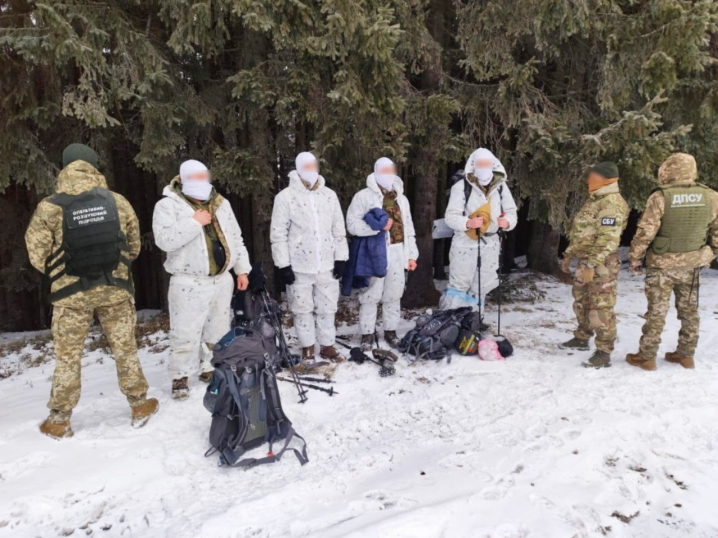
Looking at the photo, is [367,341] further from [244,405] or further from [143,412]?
[143,412]

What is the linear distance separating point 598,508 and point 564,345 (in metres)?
3.22

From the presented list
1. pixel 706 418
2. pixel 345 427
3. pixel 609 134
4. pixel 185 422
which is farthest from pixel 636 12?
pixel 185 422

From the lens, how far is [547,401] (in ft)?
14.4

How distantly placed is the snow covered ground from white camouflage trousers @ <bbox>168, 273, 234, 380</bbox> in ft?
1.30

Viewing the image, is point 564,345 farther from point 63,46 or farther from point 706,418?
point 63,46

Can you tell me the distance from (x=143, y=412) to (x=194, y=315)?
39.7 inches

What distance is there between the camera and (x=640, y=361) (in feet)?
16.6

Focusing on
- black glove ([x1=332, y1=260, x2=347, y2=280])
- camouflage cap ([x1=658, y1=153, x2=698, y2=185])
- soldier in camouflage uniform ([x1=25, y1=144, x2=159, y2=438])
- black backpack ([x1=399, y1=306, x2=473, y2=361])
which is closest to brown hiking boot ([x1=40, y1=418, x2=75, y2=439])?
soldier in camouflage uniform ([x1=25, y1=144, x2=159, y2=438])

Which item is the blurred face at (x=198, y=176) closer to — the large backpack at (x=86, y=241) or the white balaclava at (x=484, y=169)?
the large backpack at (x=86, y=241)

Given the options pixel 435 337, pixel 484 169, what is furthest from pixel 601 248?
pixel 435 337

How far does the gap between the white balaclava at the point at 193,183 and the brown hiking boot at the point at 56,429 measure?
2362 mm

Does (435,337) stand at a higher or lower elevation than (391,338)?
higher

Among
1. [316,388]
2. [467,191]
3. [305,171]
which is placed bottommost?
[316,388]

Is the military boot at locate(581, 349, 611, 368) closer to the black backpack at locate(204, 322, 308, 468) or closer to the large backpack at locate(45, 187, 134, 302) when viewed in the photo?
the black backpack at locate(204, 322, 308, 468)
